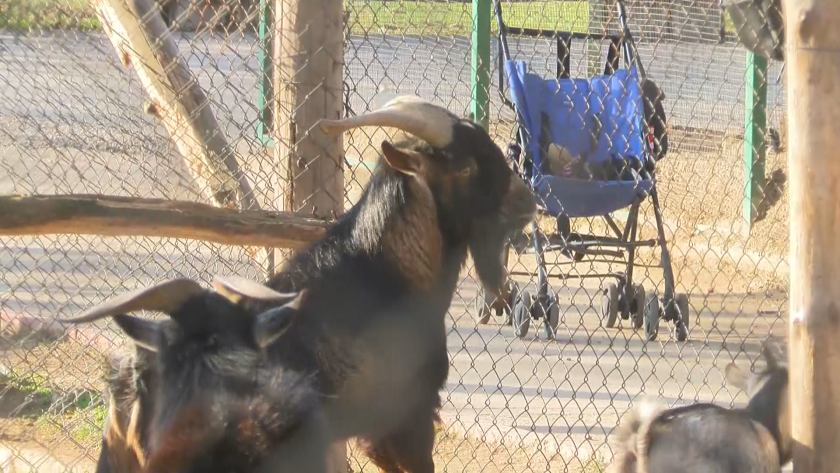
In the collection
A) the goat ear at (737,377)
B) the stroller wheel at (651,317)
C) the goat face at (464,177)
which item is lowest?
the stroller wheel at (651,317)

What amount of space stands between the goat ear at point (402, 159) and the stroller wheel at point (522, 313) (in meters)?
3.13

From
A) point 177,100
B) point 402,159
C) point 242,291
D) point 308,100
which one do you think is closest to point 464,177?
point 402,159

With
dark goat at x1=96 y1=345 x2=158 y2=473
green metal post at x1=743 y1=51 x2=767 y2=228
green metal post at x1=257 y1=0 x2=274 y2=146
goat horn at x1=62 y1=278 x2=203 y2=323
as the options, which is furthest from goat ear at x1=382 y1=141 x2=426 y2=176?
green metal post at x1=743 y1=51 x2=767 y2=228

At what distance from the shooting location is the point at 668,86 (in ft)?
36.1

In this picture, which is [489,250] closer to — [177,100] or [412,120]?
[412,120]

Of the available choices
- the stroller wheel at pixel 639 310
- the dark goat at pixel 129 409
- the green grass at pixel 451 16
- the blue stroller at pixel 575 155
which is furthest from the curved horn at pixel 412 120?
the stroller wheel at pixel 639 310

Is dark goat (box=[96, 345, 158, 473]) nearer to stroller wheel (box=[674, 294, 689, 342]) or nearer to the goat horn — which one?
the goat horn

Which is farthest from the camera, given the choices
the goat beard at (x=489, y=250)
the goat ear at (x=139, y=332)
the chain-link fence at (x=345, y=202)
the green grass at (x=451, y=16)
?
the green grass at (x=451, y=16)

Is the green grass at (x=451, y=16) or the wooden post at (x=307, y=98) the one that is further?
the green grass at (x=451, y=16)

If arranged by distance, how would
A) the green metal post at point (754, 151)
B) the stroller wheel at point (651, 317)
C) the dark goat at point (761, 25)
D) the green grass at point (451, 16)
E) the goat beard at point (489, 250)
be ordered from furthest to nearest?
the green metal post at point (754, 151), the stroller wheel at point (651, 317), the green grass at point (451, 16), the goat beard at point (489, 250), the dark goat at point (761, 25)

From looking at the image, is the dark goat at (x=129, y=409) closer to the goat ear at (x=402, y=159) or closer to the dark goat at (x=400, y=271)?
the dark goat at (x=400, y=271)

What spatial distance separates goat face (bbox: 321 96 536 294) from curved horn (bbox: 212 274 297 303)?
1373mm

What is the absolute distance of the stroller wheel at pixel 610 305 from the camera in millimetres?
8055

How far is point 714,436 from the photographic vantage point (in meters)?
3.61
